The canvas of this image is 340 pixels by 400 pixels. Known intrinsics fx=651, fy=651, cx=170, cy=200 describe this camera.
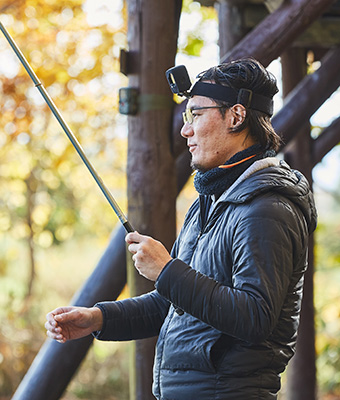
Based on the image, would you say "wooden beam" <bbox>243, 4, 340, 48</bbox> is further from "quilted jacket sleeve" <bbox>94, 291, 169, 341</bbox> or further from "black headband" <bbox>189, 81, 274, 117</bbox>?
"quilted jacket sleeve" <bbox>94, 291, 169, 341</bbox>

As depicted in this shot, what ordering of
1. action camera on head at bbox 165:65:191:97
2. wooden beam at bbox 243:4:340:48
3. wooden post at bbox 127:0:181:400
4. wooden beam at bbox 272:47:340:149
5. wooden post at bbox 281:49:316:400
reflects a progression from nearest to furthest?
action camera on head at bbox 165:65:191:97 < wooden post at bbox 127:0:181:400 < wooden beam at bbox 272:47:340:149 < wooden beam at bbox 243:4:340:48 < wooden post at bbox 281:49:316:400

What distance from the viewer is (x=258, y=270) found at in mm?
1660

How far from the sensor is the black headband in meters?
1.90

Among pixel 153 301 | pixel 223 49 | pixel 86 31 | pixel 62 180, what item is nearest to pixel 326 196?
pixel 62 180

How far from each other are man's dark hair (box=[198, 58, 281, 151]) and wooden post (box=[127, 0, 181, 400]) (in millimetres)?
1475

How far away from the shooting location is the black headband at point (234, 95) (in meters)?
1.90

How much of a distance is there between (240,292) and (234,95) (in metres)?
0.60

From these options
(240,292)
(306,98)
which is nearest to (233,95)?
(240,292)

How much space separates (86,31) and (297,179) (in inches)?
192

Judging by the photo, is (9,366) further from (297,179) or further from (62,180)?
(297,179)

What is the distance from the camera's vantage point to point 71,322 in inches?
78.9

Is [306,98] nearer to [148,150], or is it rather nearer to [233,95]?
[148,150]

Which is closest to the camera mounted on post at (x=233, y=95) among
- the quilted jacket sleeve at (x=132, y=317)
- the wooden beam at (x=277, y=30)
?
the quilted jacket sleeve at (x=132, y=317)

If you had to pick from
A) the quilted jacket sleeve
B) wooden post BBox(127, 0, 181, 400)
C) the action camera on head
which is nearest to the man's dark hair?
the action camera on head
